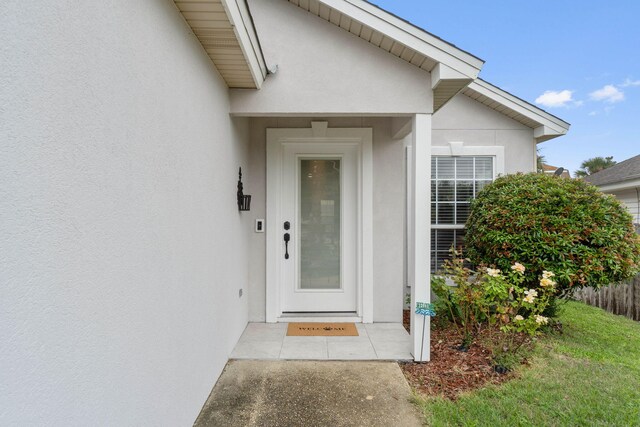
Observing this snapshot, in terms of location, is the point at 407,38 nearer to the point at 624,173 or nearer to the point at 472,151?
the point at 472,151

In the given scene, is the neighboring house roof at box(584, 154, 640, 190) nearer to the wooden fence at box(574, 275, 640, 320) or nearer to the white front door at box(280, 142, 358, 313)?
the wooden fence at box(574, 275, 640, 320)

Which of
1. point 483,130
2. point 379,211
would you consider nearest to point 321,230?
point 379,211

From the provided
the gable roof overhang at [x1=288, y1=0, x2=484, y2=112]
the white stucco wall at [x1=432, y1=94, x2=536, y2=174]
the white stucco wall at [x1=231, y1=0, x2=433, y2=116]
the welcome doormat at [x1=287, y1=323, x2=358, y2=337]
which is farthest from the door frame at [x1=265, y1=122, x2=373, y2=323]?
the white stucco wall at [x1=432, y1=94, x2=536, y2=174]

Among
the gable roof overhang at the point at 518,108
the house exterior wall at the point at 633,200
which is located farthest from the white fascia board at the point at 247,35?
the house exterior wall at the point at 633,200

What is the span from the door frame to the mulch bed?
3.65 feet

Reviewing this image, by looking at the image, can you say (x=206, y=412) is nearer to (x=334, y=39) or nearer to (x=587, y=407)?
(x=587, y=407)

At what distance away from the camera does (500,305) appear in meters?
3.69

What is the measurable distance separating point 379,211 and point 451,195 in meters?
1.69

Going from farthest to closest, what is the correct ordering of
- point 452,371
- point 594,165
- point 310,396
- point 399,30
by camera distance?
point 594,165 < point 452,371 < point 399,30 < point 310,396

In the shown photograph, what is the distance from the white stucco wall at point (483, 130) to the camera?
18.5 ft

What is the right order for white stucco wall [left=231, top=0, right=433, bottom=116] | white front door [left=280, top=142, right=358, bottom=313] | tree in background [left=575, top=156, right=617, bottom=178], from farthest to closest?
tree in background [left=575, top=156, right=617, bottom=178] < white front door [left=280, top=142, right=358, bottom=313] < white stucco wall [left=231, top=0, right=433, bottom=116]

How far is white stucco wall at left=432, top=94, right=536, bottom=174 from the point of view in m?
5.65

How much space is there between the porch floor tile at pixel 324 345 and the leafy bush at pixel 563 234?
66.3 inches

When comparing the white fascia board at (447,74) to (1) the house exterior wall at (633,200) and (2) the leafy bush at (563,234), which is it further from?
(1) the house exterior wall at (633,200)
